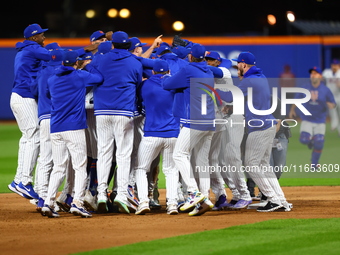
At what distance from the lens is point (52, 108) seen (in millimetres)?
9234

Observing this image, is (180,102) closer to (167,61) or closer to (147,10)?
(167,61)

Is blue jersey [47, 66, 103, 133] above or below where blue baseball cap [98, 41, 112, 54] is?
below

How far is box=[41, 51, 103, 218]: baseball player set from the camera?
9.09 metres

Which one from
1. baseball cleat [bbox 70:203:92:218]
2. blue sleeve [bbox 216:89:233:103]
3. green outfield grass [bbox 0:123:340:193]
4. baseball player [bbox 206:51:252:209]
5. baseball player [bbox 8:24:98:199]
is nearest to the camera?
baseball cleat [bbox 70:203:92:218]

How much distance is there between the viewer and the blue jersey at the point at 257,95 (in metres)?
9.64

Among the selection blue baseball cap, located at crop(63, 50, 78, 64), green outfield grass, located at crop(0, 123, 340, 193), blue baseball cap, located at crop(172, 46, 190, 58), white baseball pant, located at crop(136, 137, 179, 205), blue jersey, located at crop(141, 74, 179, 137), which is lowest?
green outfield grass, located at crop(0, 123, 340, 193)

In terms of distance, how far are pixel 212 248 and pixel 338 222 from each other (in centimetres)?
231

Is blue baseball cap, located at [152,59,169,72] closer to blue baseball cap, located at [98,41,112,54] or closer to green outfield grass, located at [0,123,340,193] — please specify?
blue baseball cap, located at [98,41,112,54]

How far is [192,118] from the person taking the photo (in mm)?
9250

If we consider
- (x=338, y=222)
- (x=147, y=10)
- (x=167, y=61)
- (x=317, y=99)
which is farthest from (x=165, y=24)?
(x=338, y=222)

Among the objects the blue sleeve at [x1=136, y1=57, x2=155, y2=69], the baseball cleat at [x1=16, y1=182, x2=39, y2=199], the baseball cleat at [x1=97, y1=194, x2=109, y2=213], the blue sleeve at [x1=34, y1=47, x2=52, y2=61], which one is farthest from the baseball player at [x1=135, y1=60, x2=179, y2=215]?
the baseball cleat at [x1=16, y1=182, x2=39, y2=199]

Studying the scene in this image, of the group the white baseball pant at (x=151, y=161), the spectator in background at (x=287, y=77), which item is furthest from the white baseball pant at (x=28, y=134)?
the spectator in background at (x=287, y=77)

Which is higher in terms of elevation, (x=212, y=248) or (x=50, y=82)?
(x=50, y=82)

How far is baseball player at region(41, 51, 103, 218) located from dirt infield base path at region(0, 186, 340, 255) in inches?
13.5
